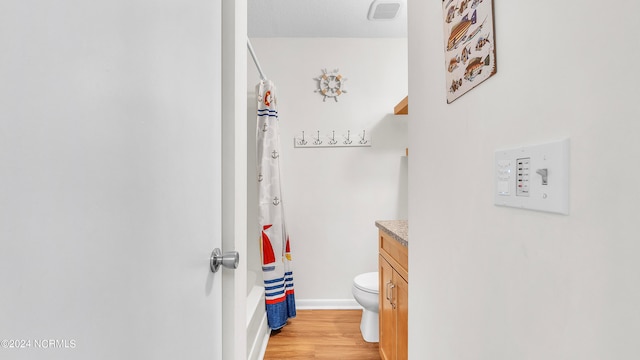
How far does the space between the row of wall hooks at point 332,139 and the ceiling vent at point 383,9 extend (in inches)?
36.9

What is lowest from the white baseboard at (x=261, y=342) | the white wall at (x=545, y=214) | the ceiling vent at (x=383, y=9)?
the white baseboard at (x=261, y=342)

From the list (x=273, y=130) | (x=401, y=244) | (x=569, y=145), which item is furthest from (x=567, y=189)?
(x=273, y=130)

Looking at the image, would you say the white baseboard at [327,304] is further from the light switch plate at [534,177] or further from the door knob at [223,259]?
the light switch plate at [534,177]

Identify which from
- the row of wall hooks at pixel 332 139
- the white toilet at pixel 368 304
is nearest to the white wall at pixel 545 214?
the white toilet at pixel 368 304

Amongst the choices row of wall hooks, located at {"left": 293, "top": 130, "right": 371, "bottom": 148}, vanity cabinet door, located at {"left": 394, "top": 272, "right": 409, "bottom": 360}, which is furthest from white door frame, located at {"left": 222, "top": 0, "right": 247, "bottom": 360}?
row of wall hooks, located at {"left": 293, "top": 130, "right": 371, "bottom": 148}

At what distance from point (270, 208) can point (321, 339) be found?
1026mm

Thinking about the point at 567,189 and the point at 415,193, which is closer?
the point at 567,189

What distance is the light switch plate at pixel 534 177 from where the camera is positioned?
0.46 m

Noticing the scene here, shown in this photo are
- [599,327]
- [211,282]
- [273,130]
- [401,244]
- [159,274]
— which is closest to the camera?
[599,327]

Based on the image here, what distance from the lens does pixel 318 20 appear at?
8.02ft

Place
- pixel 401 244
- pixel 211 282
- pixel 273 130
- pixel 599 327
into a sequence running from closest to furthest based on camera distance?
pixel 599 327, pixel 211 282, pixel 401 244, pixel 273 130

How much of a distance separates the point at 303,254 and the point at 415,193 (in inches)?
72.3

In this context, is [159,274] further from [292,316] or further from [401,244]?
[292,316]

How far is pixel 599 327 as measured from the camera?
0.41 m
